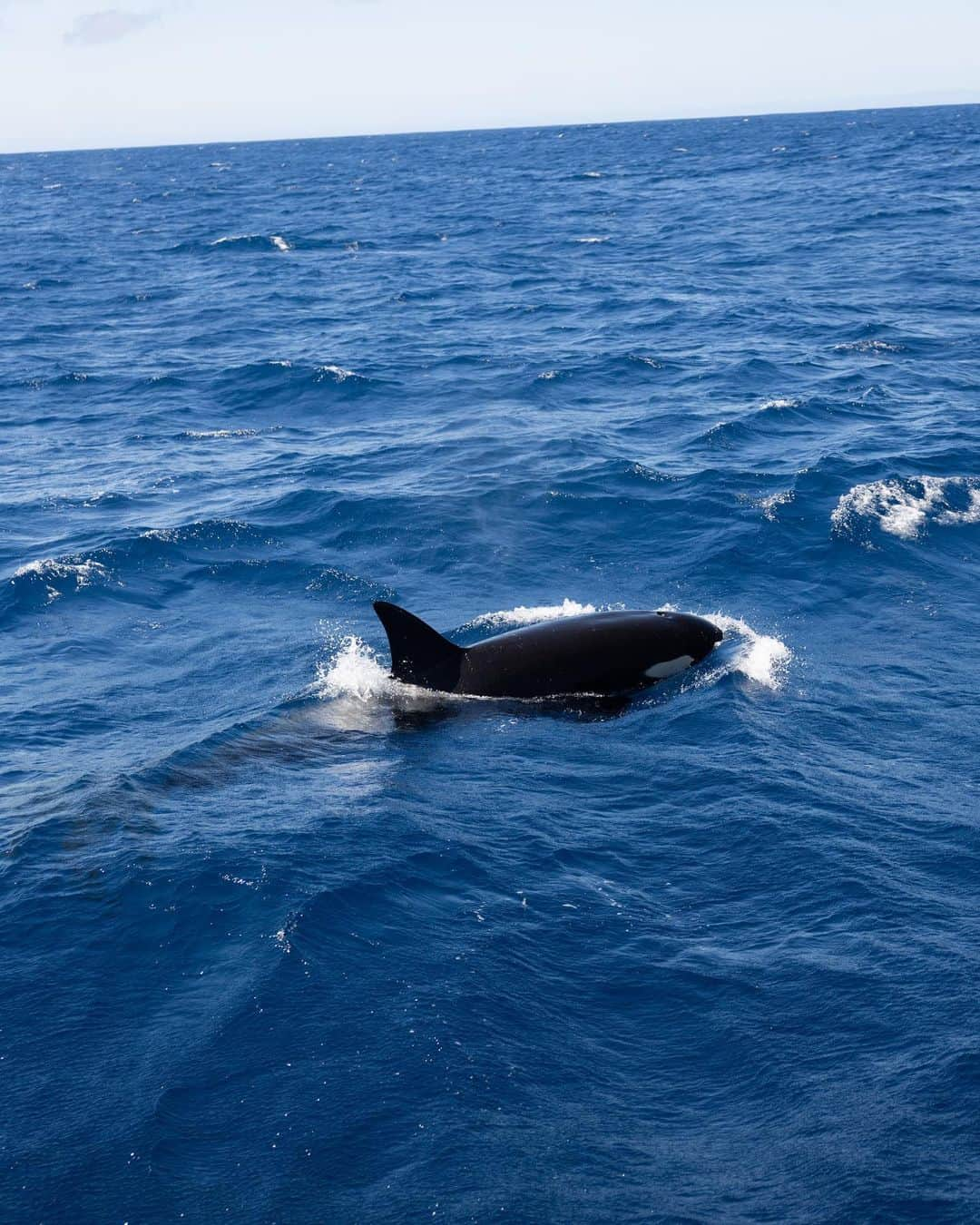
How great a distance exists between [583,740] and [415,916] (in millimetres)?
4500

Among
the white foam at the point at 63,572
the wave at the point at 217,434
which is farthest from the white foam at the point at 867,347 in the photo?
the white foam at the point at 63,572

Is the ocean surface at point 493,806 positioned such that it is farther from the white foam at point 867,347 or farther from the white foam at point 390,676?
the white foam at point 867,347

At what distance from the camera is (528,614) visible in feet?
71.4

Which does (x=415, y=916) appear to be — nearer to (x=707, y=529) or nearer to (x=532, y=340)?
(x=707, y=529)

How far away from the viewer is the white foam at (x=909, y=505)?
25344mm

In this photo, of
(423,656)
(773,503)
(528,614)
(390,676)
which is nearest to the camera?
(423,656)

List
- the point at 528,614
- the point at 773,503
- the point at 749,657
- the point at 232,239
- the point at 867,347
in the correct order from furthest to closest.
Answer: the point at 232,239 → the point at 867,347 → the point at 773,503 → the point at 528,614 → the point at 749,657

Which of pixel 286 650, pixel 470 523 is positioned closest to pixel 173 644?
pixel 286 650

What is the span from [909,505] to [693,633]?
374 inches

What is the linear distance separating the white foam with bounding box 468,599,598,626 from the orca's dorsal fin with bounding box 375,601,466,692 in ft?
10.3

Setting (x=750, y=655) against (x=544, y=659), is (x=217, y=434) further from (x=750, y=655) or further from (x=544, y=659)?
(x=750, y=655)

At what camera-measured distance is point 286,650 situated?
68.3 feet

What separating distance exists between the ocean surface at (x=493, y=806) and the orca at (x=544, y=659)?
19.2 inches

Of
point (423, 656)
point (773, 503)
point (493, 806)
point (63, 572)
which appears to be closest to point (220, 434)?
point (63, 572)
